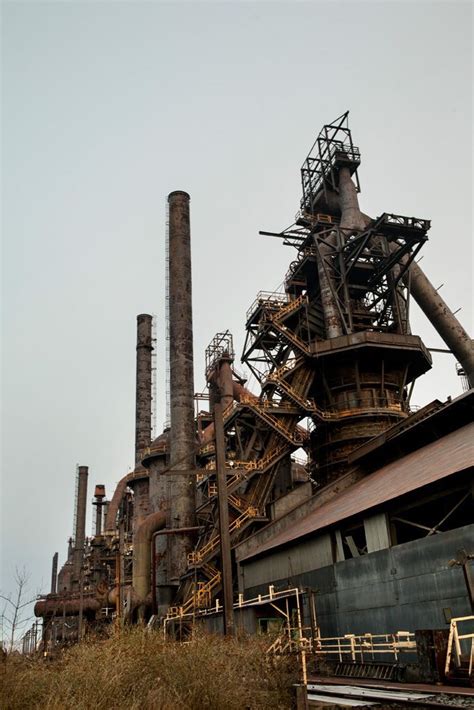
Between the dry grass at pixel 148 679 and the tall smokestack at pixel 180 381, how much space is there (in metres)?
22.6

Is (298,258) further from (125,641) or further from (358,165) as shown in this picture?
(125,641)

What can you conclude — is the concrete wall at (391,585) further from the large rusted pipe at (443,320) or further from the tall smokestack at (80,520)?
the tall smokestack at (80,520)

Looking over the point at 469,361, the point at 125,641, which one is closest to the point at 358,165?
the point at 469,361

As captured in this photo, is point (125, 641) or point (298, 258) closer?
point (125, 641)

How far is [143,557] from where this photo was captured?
127 ft

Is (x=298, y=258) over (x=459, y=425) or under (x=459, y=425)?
over

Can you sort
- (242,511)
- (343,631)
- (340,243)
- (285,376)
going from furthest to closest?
1. (340,243)
2. (285,376)
3. (242,511)
4. (343,631)

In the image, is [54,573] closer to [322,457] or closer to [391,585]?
[322,457]

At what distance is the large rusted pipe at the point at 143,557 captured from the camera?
37.8m

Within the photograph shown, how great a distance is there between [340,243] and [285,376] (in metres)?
9.83

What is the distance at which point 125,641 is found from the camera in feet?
34.1

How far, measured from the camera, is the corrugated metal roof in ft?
57.3

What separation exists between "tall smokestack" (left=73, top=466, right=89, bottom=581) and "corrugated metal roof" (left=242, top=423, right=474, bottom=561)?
46.9 m

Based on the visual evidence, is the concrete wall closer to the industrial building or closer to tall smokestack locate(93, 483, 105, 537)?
the industrial building
